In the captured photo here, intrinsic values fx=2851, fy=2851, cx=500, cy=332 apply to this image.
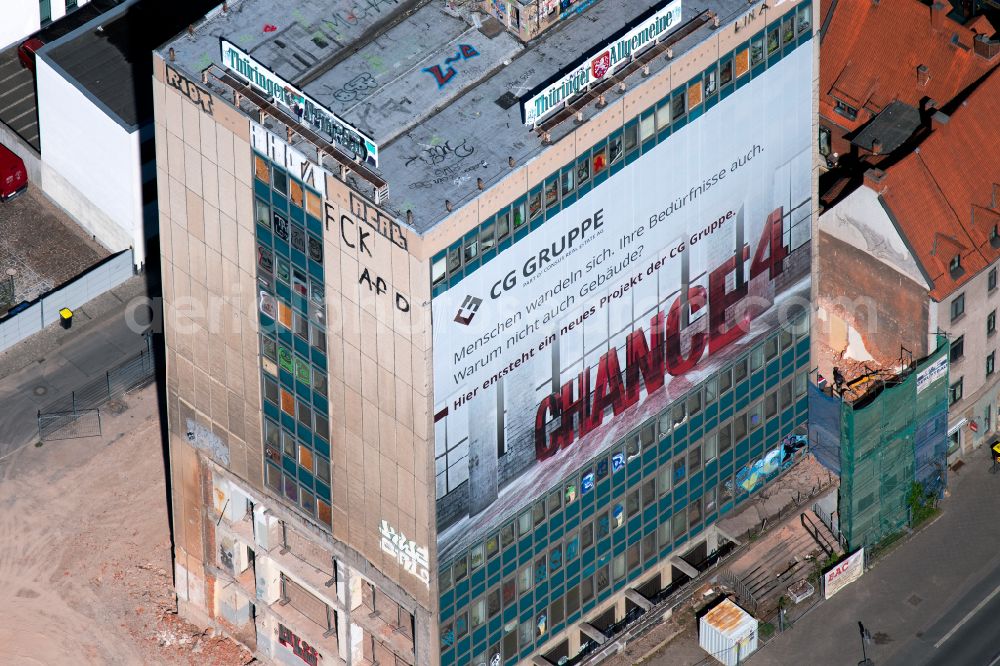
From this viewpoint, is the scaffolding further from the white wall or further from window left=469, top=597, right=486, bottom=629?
window left=469, top=597, right=486, bottom=629

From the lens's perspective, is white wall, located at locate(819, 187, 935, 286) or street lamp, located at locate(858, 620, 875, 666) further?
street lamp, located at locate(858, 620, 875, 666)


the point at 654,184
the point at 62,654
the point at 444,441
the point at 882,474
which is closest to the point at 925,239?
the point at 882,474

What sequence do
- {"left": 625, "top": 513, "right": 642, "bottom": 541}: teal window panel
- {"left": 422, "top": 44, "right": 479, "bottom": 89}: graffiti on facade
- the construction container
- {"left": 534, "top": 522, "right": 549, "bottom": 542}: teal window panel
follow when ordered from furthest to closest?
1. the construction container
2. {"left": 625, "top": 513, "right": 642, "bottom": 541}: teal window panel
3. {"left": 534, "top": 522, "right": 549, "bottom": 542}: teal window panel
4. {"left": 422, "top": 44, "right": 479, "bottom": 89}: graffiti on facade

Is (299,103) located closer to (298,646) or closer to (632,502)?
(632,502)

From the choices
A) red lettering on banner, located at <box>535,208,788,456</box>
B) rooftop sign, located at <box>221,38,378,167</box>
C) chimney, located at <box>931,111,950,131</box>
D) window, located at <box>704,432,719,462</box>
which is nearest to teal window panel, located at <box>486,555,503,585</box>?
red lettering on banner, located at <box>535,208,788,456</box>

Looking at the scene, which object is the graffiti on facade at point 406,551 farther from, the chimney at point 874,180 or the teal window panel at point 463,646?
the chimney at point 874,180

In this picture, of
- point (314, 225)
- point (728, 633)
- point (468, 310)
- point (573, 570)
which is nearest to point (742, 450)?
point (728, 633)

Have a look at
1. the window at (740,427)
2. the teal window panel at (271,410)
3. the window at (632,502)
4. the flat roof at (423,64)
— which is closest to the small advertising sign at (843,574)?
the window at (740,427)

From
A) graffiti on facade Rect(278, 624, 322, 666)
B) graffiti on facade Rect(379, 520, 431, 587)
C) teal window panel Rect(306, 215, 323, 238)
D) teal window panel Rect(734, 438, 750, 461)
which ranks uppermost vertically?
teal window panel Rect(306, 215, 323, 238)
